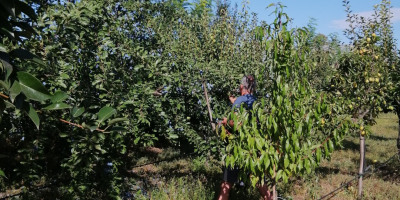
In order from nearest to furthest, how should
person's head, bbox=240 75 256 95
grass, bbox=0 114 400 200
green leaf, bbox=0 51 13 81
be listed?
green leaf, bbox=0 51 13 81 → person's head, bbox=240 75 256 95 → grass, bbox=0 114 400 200

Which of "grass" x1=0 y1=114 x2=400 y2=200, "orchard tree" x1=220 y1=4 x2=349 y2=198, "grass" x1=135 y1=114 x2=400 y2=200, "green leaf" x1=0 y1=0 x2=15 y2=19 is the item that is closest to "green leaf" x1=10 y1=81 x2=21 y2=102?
"green leaf" x1=0 y1=0 x2=15 y2=19

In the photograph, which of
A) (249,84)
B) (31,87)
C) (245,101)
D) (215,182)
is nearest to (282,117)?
(245,101)

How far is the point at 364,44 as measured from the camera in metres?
5.93

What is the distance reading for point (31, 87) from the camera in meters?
1.00

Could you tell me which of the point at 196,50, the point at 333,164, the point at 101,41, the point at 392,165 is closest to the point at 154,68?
the point at 101,41

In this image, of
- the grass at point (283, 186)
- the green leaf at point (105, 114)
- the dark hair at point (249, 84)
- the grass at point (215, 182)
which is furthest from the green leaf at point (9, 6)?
the grass at point (283, 186)

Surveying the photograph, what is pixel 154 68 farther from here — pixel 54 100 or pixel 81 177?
pixel 54 100

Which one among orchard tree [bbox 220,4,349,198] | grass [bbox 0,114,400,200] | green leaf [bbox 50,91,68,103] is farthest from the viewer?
grass [bbox 0,114,400,200]

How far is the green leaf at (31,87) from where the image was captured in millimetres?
1000

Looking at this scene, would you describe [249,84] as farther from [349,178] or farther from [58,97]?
[349,178]

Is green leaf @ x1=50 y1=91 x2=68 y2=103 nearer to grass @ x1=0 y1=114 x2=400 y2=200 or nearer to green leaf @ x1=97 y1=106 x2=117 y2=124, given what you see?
green leaf @ x1=97 y1=106 x2=117 y2=124

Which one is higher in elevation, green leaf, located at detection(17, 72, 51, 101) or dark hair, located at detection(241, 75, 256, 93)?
dark hair, located at detection(241, 75, 256, 93)

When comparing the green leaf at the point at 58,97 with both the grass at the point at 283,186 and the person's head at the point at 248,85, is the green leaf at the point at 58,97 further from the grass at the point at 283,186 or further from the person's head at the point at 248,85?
the grass at the point at 283,186

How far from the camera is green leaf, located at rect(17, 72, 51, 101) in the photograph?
100 cm
